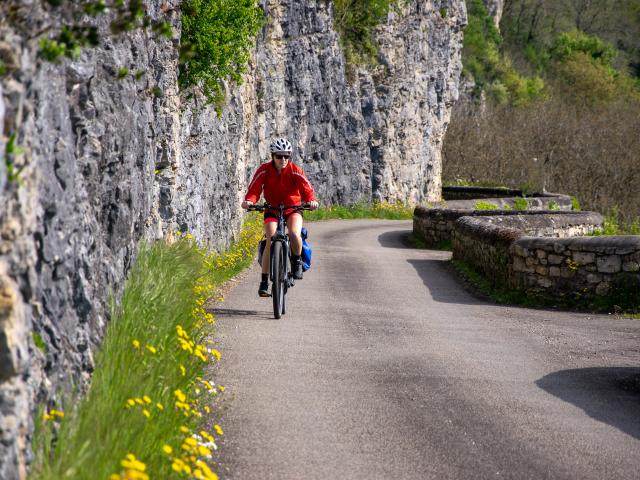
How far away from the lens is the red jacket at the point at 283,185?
10.5 metres

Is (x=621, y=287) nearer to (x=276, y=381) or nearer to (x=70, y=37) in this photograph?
(x=276, y=381)

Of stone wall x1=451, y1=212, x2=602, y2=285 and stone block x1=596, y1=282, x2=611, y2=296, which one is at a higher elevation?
stone wall x1=451, y1=212, x2=602, y2=285

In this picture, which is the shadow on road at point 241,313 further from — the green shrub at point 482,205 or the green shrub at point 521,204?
the green shrub at point 521,204

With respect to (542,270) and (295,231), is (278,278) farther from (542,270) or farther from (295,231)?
(542,270)

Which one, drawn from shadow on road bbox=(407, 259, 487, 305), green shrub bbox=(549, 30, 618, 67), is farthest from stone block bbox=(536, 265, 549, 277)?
green shrub bbox=(549, 30, 618, 67)

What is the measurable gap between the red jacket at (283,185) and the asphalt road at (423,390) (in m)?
1.32

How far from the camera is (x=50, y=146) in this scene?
4484mm

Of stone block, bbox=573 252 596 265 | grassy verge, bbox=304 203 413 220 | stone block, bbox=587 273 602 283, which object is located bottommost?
grassy verge, bbox=304 203 413 220

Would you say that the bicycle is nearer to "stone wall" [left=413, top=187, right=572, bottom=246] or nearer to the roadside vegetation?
"stone wall" [left=413, top=187, right=572, bottom=246]

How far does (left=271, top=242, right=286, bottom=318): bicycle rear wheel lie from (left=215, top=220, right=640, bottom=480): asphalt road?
156 millimetres

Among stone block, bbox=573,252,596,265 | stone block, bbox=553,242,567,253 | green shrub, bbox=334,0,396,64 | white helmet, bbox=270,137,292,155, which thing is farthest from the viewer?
green shrub, bbox=334,0,396,64

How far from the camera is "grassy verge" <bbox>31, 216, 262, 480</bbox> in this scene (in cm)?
403

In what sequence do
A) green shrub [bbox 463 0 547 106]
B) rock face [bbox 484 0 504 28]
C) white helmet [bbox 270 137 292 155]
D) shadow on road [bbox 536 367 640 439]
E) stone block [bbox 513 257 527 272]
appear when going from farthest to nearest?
1. rock face [bbox 484 0 504 28]
2. green shrub [bbox 463 0 547 106]
3. stone block [bbox 513 257 527 272]
4. white helmet [bbox 270 137 292 155]
5. shadow on road [bbox 536 367 640 439]

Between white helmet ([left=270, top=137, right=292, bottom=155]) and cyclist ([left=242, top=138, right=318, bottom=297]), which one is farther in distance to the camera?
cyclist ([left=242, top=138, right=318, bottom=297])
